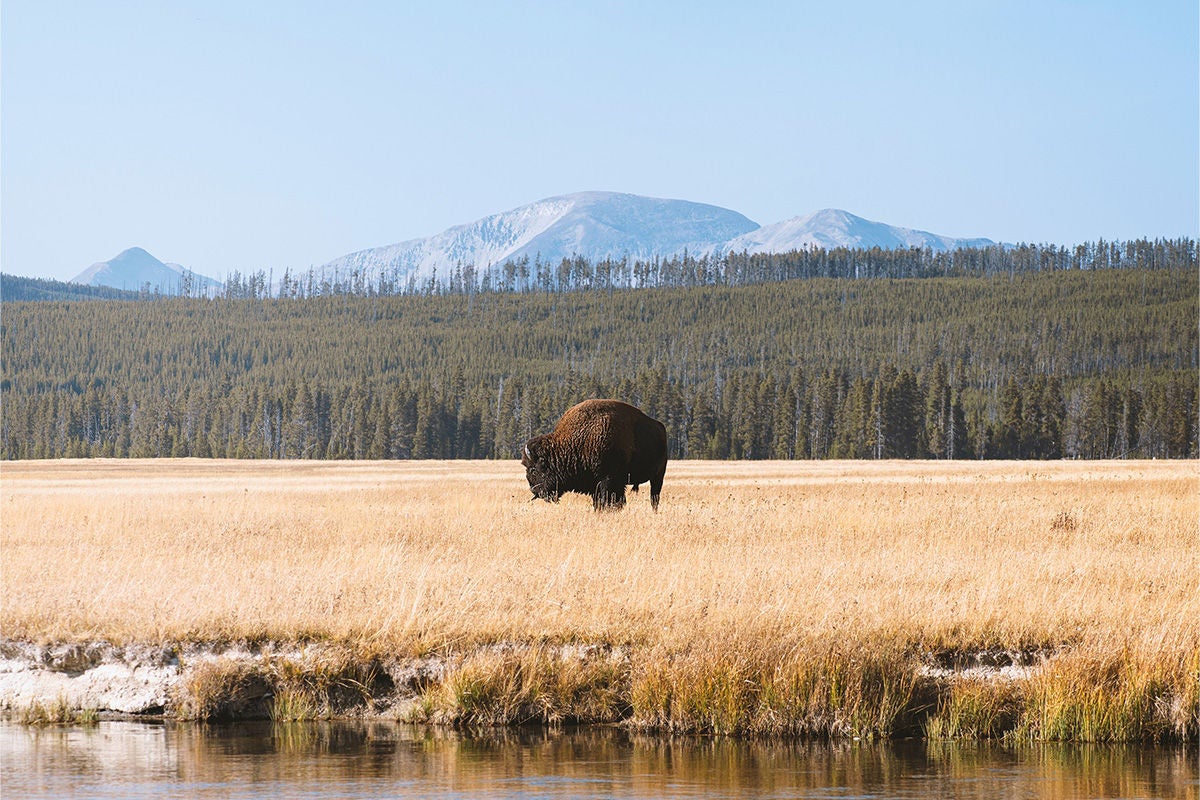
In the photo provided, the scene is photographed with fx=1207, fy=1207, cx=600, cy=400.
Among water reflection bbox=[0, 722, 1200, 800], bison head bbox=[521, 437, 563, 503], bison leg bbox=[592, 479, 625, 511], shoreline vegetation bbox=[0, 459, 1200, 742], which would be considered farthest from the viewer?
bison head bbox=[521, 437, 563, 503]

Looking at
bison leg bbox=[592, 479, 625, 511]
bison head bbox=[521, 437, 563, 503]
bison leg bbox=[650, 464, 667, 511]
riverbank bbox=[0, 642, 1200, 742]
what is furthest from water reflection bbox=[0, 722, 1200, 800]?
bison leg bbox=[650, 464, 667, 511]

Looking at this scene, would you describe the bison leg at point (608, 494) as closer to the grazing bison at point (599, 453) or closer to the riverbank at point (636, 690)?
the grazing bison at point (599, 453)

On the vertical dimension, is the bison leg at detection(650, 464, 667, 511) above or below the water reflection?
above

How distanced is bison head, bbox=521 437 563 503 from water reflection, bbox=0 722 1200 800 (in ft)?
42.4

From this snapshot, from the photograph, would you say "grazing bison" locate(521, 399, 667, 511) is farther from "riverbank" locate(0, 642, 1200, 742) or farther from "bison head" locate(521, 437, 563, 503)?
"riverbank" locate(0, 642, 1200, 742)

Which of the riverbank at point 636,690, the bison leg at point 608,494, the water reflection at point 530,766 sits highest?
the bison leg at point 608,494

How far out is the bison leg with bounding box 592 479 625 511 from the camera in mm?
23044

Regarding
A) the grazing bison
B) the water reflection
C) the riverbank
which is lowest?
the water reflection

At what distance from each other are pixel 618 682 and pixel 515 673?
947mm

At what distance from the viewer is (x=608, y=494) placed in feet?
76.0

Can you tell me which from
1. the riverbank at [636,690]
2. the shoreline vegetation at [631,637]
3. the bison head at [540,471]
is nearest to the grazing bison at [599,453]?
the bison head at [540,471]

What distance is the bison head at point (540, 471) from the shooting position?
23.7 meters

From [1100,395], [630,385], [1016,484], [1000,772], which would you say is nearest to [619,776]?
[1000,772]

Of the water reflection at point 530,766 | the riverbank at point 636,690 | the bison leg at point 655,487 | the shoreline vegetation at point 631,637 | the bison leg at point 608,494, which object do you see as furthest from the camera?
the bison leg at point 655,487
